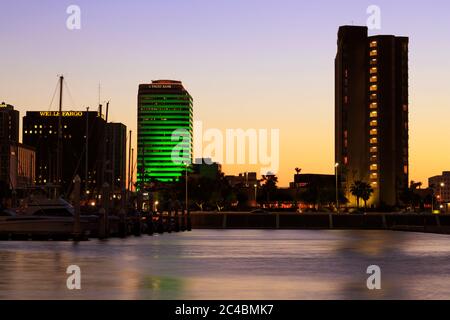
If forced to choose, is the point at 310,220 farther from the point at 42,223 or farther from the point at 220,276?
the point at 220,276

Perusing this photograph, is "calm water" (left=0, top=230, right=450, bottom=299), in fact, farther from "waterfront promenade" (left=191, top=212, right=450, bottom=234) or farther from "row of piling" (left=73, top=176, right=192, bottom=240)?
"waterfront promenade" (left=191, top=212, right=450, bottom=234)

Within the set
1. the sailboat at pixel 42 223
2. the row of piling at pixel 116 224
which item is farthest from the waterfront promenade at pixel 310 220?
the sailboat at pixel 42 223

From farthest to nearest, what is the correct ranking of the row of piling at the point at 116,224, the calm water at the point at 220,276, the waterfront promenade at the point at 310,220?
1. the waterfront promenade at the point at 310,220
2. the row of piling at the point at 116,224
3. the calm water at the point at 220,276

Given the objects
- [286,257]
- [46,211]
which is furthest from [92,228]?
[286,257]

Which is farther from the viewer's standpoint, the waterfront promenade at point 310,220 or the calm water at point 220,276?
the waterfront promenade at point 310,220

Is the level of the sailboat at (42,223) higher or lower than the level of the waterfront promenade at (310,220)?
higher

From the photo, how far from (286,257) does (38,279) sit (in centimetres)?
1739

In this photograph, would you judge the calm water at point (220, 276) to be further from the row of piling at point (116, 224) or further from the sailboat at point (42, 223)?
the sailboat at point (42, 223)

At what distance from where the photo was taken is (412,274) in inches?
1209

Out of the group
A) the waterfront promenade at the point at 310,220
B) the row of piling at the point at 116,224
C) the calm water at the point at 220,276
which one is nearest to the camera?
the calm water at the point at 220,276

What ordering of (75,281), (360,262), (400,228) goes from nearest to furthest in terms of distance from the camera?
(75,281), (360,262), (400,228)

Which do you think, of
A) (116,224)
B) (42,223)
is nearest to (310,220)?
(116,224)
